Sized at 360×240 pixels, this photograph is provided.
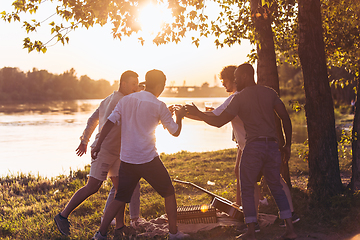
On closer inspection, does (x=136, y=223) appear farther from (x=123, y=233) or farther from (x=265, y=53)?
(x=265, y=53)

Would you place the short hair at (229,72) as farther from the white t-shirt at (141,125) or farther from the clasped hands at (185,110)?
the white t-shirt at (141,125)

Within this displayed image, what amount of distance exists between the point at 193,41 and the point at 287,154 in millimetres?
4453

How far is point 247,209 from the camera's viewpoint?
171 inches

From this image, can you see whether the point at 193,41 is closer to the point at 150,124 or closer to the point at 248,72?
the point at 248,72

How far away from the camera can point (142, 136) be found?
4.09 m

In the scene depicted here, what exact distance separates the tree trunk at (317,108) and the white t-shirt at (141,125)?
3134 mm

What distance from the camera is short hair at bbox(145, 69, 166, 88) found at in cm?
421

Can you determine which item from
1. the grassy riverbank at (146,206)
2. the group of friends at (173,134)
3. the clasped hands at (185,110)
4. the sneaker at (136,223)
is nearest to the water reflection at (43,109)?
the grassy riverbank at (146,206)

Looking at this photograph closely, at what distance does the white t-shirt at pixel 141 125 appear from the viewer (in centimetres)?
409

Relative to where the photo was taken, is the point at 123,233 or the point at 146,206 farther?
the point at 146,206

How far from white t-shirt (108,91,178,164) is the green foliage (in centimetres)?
10192

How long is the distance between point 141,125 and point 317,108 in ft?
11.5

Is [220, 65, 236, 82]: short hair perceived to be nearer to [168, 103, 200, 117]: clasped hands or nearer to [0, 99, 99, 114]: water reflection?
[168, 103, 200, 117]: clasped hands

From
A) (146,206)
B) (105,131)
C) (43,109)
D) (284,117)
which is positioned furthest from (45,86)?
(284,117)
